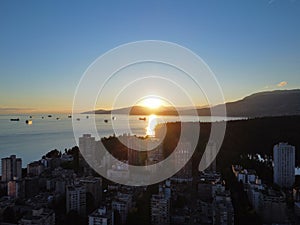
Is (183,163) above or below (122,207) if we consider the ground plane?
above

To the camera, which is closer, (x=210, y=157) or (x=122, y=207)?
(x=122, y=207)

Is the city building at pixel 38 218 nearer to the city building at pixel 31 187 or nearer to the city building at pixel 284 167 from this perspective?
the city building at pixel 31 187

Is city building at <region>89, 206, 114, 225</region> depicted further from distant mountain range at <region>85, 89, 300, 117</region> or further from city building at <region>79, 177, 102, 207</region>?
distant mountain range at <region>85, 89, 300, 117</region>

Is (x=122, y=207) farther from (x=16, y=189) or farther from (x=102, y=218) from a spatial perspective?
(x=16, y=189)

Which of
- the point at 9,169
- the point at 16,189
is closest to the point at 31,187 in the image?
the point at 16,189

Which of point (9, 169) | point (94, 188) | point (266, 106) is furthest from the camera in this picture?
point (266, 106)

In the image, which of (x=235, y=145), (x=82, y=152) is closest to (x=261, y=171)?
(x=235, y=145)

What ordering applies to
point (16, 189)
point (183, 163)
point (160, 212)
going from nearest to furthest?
point (160, 212)
point (16, 189)
point (183, 163)

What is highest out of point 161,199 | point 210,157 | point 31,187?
point 210,157

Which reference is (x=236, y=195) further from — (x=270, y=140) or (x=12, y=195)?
(x=270, y=140)

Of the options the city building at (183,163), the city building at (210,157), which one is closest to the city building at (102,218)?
the city building at (183,163)
